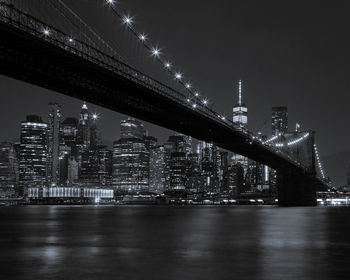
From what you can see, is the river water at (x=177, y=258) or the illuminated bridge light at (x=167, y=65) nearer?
the river water at (x=177, y=258)

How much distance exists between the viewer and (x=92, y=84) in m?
38.7

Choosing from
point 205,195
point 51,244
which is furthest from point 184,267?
point 205,195

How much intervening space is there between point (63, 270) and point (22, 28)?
19.7 m

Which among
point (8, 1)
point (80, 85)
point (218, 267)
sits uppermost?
point (8, 1)

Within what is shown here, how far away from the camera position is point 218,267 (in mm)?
12969

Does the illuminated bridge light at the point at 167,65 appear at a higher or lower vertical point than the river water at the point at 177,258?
higher

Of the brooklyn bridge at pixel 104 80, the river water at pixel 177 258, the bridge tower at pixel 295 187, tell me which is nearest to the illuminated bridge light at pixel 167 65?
the brooklyn bridge at pixel 104 80

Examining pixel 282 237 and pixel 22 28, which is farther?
Answer: pixel 22 28

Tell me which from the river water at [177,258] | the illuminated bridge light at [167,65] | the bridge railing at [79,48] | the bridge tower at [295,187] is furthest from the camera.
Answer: the bridge tower at [295,187]

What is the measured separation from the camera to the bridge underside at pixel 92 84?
30.5m

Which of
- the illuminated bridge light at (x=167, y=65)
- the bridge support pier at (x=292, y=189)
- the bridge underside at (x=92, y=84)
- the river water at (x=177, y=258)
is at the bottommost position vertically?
the river water at (x=177, y=258)

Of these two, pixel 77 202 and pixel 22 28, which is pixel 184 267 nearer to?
pixel 22 28

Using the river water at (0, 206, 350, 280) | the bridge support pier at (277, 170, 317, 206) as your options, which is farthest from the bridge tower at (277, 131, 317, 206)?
the river water at (0, 206, 350, 280)

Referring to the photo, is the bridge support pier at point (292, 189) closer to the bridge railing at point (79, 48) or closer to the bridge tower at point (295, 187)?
the bridge tower at point (295, 187)
